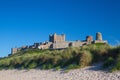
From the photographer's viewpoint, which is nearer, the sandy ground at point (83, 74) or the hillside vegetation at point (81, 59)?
the sandy ground at point (83, 74)

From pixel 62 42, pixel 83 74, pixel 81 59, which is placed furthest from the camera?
pixel 62 42

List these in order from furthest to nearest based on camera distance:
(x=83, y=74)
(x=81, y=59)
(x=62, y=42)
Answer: (x=62, y=42) < (x=81, y=59) < (x=83, y=74)

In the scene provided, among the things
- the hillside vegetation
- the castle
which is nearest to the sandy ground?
the hillside vegetation

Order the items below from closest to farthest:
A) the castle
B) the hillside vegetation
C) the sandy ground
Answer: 1. the sandy ground
2. the hillside vegetation
3. the castle

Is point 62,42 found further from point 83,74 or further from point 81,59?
point 83,74

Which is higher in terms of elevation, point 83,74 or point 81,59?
point 81,59

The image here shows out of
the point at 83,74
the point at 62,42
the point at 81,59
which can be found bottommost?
the point at 83,74

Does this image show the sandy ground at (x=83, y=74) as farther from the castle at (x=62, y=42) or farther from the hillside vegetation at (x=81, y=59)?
the castle at (x=62, y=42)

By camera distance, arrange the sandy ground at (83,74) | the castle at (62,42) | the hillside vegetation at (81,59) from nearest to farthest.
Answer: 1. the sandy ground at (83,74)
2. the hillside vegetation at (81,59)
3. the castle at (62,42)

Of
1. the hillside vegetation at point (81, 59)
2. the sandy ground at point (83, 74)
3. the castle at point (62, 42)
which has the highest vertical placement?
the castle at point (62, 42)

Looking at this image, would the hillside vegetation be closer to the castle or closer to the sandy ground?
the sandy ground

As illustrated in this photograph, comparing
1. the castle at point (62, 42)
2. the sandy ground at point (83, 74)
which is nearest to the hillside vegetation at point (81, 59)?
the sandy ground at point (83, 74)

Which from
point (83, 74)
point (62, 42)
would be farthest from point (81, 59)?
point (62, 42)

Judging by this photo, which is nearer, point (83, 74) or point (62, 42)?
point (83, 74)
